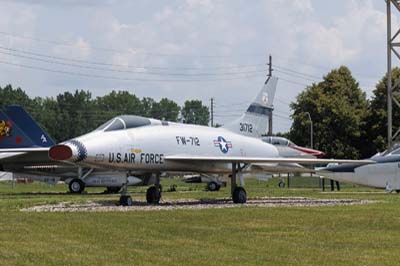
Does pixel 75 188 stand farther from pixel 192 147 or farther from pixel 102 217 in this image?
pixel 102 217

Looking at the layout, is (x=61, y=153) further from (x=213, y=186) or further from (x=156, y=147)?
(x=213, y=186)

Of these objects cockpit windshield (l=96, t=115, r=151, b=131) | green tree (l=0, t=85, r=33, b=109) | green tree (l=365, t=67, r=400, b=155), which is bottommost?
cockpit windshield (l=96, t=115, r=151, b=131)

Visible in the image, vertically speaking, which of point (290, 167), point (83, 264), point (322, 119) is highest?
point (322, 119)

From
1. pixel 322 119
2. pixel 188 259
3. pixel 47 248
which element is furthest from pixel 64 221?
pixel 322 119

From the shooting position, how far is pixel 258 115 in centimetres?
2795

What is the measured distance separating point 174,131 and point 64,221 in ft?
28.6

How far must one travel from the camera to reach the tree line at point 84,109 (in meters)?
122

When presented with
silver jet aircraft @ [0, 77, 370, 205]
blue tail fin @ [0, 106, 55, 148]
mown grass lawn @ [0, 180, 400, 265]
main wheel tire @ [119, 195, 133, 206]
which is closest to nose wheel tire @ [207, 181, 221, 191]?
blue tail fin @ [0, 106, 55, 148]

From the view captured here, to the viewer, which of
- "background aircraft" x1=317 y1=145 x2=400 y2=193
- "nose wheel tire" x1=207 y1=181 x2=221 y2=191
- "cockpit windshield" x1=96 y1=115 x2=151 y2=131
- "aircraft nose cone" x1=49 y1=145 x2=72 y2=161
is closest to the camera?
"aircraft nose cone" x1=49 y1=145 x2=72 y2=161

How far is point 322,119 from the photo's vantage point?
236 feet

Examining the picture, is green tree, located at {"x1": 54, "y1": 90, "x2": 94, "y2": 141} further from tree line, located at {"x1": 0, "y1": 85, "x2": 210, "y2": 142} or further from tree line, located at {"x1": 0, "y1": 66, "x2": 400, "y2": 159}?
tree line, located at {"x1": 0, "y1": 66, "x2": 400, "y2": 159}

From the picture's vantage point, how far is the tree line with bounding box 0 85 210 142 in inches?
4820

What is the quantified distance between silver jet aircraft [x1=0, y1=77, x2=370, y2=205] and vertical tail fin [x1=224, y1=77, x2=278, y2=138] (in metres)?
0.04

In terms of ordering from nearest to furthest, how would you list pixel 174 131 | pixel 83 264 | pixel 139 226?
pixel 83 264 → pixel 139 226 → pixel 174 131
